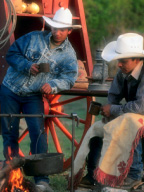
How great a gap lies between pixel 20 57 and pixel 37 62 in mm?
196

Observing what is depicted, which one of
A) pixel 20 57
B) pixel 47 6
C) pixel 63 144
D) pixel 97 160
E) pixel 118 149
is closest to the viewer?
pixel 118 149

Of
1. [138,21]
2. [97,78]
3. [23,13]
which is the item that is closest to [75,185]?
[97,78]

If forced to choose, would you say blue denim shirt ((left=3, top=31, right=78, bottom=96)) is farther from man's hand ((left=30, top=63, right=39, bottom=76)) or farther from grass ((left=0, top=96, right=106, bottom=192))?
grass ((left=0, top=96, right=106, bottom=192))

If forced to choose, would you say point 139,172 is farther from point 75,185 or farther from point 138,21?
point 138,21

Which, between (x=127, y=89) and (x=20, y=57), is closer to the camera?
(x=127, y=89)

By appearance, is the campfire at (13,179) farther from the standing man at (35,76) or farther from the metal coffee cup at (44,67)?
the metal coffee cup at (44,67)

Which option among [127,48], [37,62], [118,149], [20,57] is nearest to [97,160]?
[118,149]

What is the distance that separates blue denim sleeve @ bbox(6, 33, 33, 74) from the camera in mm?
6559

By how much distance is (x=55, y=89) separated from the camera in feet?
21.6

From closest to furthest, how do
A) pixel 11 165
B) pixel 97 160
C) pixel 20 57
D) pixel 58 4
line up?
1. pixel 11 165
2. pixel 97 160
3. pixel 20 57
4. pixel 58 4

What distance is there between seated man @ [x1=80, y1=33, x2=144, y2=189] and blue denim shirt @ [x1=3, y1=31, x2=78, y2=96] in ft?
2.28

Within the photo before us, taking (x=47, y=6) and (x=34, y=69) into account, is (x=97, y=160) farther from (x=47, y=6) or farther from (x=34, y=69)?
(x=47, y=6)

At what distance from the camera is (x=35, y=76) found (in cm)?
668

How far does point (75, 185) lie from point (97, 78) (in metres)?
1.58
